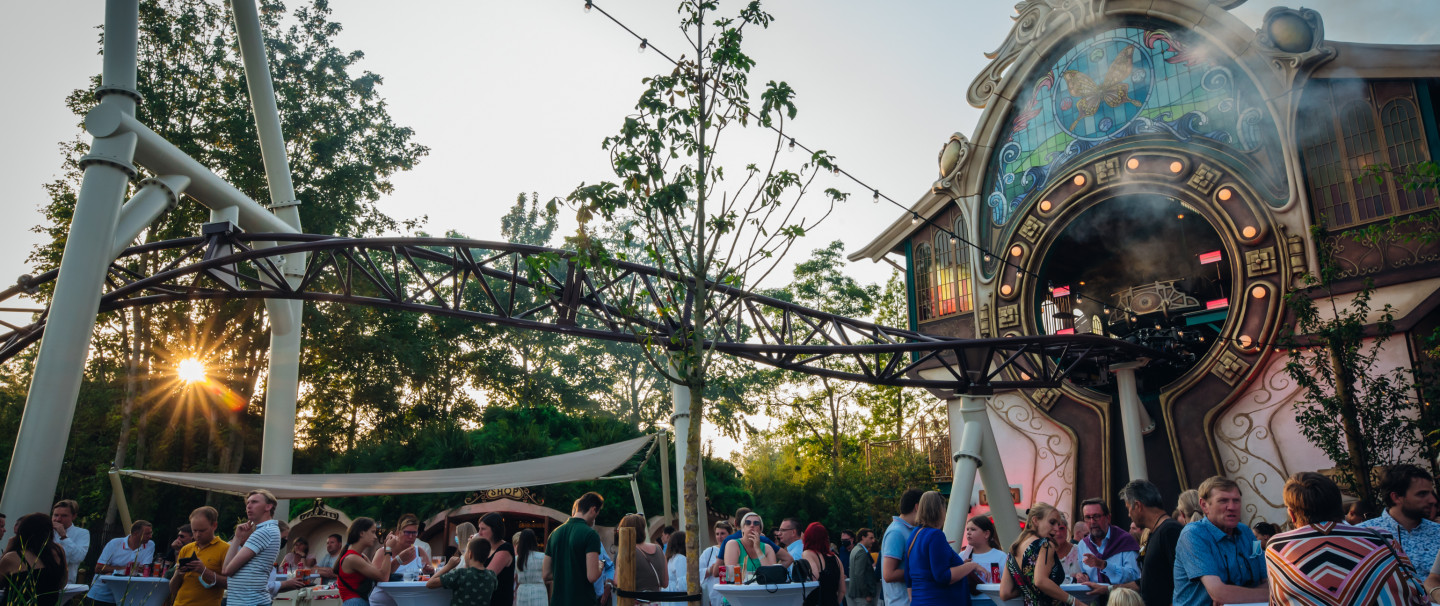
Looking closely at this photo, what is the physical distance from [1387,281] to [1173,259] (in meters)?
5.37

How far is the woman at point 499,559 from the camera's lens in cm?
626

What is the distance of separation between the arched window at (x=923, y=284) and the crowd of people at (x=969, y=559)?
10.3 meters

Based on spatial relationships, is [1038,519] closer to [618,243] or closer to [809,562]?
[809,562]

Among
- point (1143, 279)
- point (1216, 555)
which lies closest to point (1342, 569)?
point (1216, 555)

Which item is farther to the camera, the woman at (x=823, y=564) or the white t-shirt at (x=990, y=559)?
the woman at (x=823, y=564)

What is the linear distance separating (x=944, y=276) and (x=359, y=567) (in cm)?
1420

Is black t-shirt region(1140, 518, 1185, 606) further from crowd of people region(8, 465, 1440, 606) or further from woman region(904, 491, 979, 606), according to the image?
woman region(904, 491, 979, 606)

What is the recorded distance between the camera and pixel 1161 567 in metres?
4.93

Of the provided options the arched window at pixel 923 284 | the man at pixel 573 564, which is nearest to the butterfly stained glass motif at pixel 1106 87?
the arched window at pixel 923 284

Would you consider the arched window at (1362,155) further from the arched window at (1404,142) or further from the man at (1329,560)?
the man at (1329,560)

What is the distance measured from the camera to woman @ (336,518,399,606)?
20.9 ft

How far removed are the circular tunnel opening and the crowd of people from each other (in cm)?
796

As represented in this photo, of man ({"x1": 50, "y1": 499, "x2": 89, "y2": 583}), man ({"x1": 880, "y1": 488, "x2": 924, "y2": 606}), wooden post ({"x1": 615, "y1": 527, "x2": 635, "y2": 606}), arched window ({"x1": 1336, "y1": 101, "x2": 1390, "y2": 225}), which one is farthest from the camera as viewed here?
arched window ({"x1": 1336, "y1": 101, "x2": 1390, "y2": 225})

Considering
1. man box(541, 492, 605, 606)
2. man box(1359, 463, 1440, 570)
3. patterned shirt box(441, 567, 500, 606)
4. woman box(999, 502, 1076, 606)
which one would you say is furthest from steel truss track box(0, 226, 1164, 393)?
man box(1359, 463, 1440, 570)
